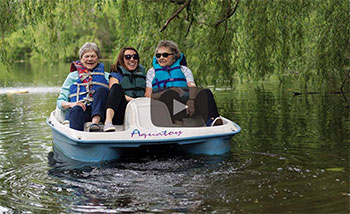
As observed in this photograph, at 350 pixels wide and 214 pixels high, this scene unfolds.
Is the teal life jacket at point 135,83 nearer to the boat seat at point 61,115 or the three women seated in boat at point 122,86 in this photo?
the three women seated in boat at point 122,86

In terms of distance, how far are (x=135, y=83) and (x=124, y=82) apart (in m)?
0.14

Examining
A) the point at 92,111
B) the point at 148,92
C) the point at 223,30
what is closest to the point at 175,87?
the point at 148,92

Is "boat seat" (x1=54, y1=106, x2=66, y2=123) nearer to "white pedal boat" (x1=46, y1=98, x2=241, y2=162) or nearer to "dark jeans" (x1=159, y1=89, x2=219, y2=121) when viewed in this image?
"white pedal boat" (x1=46, y1=98, x2=241, y2=162)

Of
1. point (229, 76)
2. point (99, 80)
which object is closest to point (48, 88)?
point (229, 76)

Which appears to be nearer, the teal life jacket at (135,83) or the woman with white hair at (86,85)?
the woman with white hair at (86,85)

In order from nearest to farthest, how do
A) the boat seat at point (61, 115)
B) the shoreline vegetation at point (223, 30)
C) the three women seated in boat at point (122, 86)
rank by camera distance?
1. the three women seated in boat at point (122, 86)
2. the boat seat at point (61, 115)
3. the shoreline vegetation at point (223, 30)

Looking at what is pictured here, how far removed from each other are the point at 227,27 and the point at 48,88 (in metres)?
10.7

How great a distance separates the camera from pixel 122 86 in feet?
22.5

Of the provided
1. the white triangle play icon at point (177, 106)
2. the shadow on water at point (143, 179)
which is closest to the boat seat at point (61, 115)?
the shadow on water at point (143, 179)

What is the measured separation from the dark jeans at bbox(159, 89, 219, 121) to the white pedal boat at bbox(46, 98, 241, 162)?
0.12 metres

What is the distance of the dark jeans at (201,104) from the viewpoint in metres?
6.31

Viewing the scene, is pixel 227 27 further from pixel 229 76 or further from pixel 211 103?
pixel 211 103

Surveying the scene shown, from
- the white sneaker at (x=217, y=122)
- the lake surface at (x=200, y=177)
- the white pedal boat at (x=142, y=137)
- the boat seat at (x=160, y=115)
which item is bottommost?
the lake surface at (x=200, y=177)

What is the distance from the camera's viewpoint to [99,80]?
6.94 m
